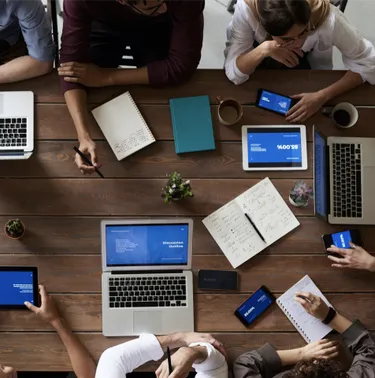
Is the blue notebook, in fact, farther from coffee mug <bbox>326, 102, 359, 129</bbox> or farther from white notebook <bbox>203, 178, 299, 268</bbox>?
coffee mug <bbox>326, 102, 359, 129</bbox>

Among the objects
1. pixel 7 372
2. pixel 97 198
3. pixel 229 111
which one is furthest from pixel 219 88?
pixel 7 372

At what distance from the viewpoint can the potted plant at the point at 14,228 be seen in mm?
1817

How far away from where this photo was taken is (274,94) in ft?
6.40

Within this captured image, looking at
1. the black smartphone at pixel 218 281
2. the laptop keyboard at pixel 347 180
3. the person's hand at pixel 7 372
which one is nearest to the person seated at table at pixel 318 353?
the black smartphone at pixel 218 281

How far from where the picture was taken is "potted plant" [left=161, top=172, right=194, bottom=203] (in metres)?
1.81

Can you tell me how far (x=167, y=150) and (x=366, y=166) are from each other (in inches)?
30.7

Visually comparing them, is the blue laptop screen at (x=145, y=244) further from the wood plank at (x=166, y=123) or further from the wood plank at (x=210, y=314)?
the wood plank at (x=166, y=123)

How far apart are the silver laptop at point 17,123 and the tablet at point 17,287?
44 cm

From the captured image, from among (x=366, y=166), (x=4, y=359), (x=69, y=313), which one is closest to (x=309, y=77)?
(x=366, y=166)

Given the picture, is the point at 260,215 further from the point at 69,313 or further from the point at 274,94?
the point at 69,313

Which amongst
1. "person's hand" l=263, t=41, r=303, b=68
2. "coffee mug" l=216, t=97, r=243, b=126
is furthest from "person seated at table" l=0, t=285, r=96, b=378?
"person's hand" l=263, t=41, r=303, b=68

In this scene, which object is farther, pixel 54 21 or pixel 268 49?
pixel 54 21

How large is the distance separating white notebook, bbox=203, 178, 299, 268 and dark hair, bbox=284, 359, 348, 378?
1.42 ft

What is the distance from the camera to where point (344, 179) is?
6.27ft
